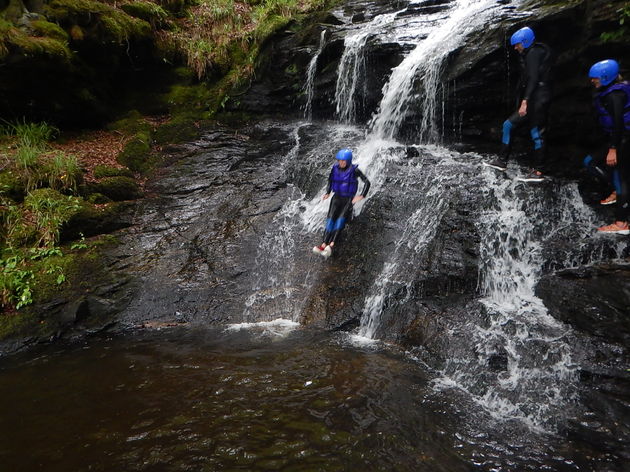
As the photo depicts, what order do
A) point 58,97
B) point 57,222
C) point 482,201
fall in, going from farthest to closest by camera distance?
point 58,97
point 57,222
point 482,201

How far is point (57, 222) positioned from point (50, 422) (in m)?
4.34

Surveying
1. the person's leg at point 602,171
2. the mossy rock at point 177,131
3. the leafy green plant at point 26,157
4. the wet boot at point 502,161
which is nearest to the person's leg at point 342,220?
the wet boot at point 502,161

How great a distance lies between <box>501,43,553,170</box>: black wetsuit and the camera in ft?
19.9

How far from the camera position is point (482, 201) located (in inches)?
258

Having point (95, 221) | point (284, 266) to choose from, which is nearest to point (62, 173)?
point (95, 221)

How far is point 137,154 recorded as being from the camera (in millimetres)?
9969

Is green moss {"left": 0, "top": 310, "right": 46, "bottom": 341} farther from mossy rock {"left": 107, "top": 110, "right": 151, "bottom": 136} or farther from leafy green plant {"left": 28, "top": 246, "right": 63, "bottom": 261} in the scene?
mossy rock {"left": 107, "top": 110, "right": 151, "bottom": 136}

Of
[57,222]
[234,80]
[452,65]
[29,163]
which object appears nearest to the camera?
[57,222]

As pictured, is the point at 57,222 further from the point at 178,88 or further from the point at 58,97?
the point at 178,88

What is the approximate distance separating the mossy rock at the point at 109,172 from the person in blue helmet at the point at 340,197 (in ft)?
16.9

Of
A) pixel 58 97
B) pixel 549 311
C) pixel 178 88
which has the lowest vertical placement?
pixel 549 311

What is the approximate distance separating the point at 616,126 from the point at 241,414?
229 inches

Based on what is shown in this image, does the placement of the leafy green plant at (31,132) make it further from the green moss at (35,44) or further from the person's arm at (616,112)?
the person's arm at (616,112)

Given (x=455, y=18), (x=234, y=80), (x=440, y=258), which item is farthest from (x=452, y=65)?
(x=234, y=80)
